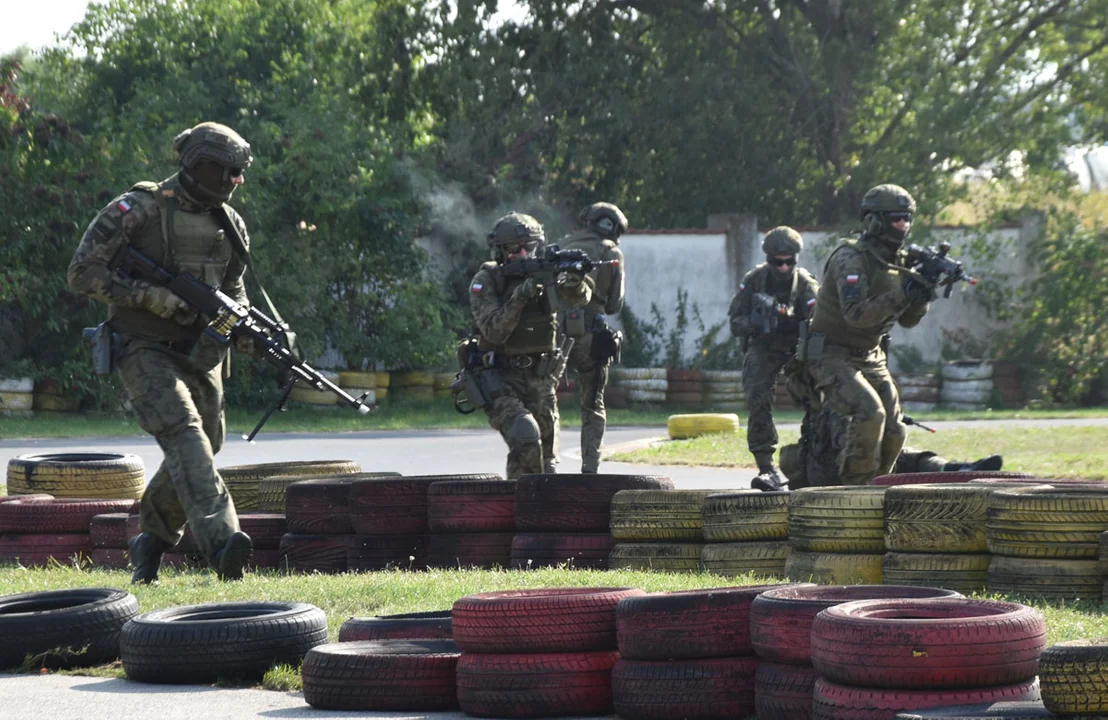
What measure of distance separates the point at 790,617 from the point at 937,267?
21.2ft

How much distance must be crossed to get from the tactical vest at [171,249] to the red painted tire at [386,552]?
1.46m

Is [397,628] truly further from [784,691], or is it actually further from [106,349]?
[106,349]

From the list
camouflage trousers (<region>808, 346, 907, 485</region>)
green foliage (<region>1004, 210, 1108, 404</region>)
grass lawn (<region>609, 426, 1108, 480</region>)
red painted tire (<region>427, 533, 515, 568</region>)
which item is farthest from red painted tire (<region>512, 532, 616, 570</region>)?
green foliage (<region>1004, 210, 1108, 404</region>)

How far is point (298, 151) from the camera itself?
28.4 metres

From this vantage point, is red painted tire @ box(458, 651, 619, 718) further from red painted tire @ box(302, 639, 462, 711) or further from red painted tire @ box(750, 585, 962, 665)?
red painted tire @ box(750, 585, 962, 665)

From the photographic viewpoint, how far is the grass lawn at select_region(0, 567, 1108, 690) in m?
7.38

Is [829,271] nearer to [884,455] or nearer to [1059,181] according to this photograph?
[884,455]

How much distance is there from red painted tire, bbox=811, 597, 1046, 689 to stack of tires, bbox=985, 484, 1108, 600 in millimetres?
2499

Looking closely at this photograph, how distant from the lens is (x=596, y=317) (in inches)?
551

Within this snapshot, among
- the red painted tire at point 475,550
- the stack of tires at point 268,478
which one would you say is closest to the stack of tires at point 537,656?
the red painted tire at point 475,550

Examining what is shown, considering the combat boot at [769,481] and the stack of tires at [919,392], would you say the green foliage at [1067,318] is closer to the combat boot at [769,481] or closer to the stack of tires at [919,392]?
the stack of tires at [919,392]

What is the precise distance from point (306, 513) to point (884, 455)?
170 inches

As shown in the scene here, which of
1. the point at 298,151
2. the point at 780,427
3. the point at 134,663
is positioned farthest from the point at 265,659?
the point at 298,151

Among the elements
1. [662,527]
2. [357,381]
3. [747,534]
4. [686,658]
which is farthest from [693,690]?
[357,381]
